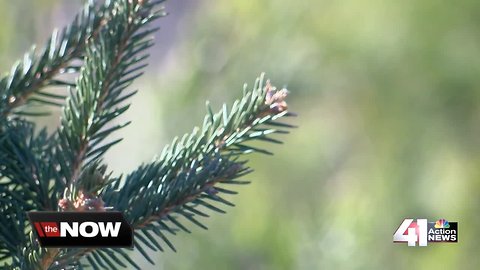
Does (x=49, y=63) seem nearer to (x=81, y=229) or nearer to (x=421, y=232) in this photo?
(x=81, y=229)

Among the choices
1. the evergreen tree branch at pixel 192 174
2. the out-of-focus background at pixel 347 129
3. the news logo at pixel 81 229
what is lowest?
the news logo at pixel 81 229

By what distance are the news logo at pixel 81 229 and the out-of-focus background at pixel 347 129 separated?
3.52 ft

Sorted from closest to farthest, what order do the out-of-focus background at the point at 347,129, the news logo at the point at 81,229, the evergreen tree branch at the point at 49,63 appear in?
Answer: the news logo at the point at 81,229
the evergreen tree branch at the point at 49,63
the out-of-focus background at the point at 347,129

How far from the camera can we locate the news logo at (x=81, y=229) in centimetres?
31

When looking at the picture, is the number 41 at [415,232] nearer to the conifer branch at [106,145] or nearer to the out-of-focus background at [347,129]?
the conifer branch at [106,145]

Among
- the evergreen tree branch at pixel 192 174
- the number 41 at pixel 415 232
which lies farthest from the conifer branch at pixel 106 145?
the number 41 at pixel 415 232

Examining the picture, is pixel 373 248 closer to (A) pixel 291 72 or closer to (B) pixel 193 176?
(A) pixel 291 72

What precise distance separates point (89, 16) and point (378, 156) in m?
1.22

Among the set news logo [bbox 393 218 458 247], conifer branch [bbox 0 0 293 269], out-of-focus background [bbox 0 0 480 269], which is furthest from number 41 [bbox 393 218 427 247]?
out-of-focus background [bbox 0 0 480 269]

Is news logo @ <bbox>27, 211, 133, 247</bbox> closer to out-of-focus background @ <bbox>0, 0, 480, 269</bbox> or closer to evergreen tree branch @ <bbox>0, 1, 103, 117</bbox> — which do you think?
evergreen tree branch @ <bbox>0, 1, 103, 117</bbox>

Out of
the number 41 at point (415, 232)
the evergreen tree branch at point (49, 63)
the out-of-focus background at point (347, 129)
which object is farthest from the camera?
the out-of-focus background at point (347, 129)

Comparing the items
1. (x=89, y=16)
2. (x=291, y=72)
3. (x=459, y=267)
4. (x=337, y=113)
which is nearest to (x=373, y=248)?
(x=459, y=267)

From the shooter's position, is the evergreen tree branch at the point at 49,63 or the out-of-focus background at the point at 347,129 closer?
the evergreen tree branch at the point at 49,63

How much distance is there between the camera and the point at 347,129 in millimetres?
1688
